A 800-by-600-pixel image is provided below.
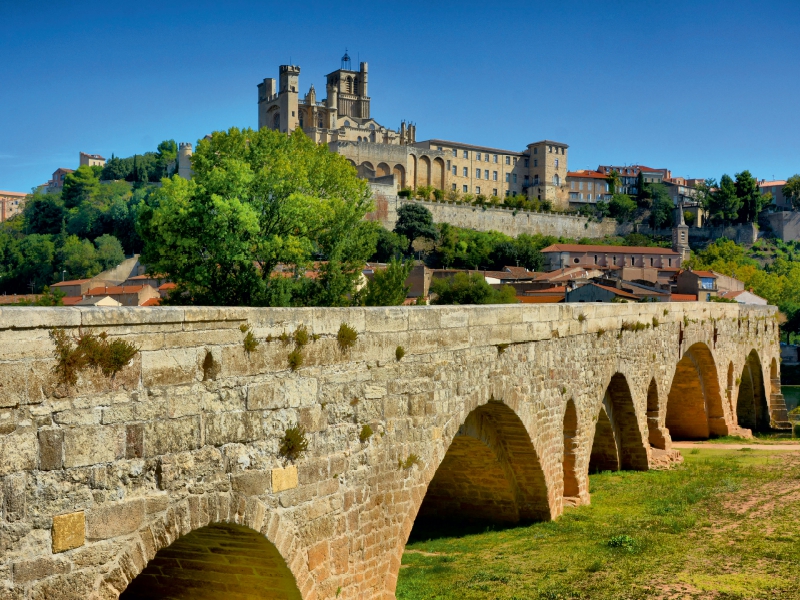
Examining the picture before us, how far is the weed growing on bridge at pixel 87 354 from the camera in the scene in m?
5.29

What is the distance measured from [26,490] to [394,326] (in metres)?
4.48

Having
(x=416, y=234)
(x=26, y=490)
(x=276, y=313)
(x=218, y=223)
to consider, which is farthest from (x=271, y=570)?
(x=416, y=234)

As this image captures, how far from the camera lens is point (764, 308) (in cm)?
3300

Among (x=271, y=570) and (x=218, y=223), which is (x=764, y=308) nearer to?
(x=218, y=223)

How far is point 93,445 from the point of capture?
548 cm

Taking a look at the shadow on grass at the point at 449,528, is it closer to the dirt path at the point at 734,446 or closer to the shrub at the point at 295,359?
the shrub at the point at 295,359

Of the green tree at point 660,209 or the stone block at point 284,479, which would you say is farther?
the green tree at point 660,209

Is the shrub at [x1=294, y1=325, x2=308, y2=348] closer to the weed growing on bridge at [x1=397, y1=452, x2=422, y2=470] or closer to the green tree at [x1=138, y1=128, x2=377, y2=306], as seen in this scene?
the weed growing on bridge at [x1=397, y1=452, x2=422, y2=470]

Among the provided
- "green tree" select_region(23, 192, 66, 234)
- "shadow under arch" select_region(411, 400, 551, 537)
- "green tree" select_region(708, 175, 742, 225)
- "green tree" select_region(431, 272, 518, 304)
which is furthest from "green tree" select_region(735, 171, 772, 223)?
"shadow under arch" select_region(411, 400, 551, 537)

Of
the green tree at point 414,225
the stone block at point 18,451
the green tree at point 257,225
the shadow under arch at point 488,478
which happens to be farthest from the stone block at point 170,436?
the green tree at point 414,225

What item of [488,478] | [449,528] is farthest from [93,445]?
[449,528]

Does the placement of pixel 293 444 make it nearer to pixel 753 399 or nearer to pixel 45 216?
pixel 753 399

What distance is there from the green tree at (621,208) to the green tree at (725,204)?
10.1 meters

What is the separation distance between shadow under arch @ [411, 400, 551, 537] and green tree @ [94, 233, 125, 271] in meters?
67.7
